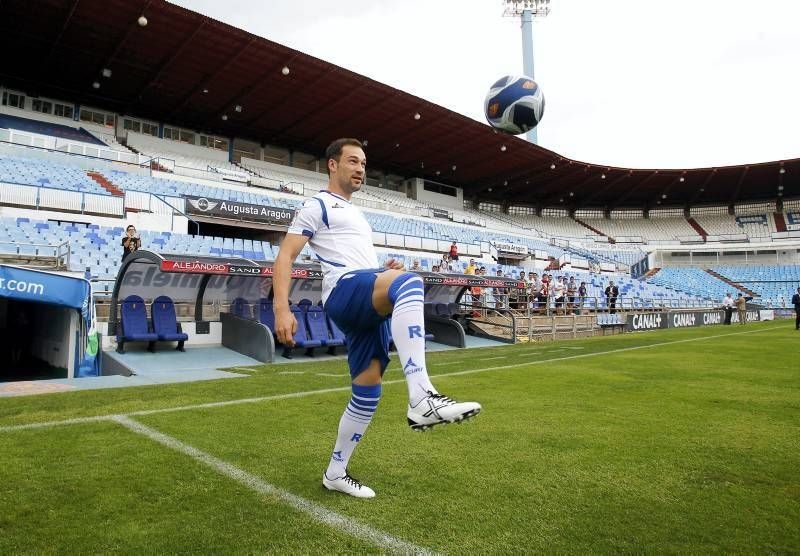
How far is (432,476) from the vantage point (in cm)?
313

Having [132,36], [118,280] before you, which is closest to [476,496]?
[118,280]

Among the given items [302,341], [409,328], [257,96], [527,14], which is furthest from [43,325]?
[527,14]

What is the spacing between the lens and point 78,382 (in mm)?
7926

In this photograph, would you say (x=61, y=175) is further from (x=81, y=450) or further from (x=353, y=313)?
(x=353, y=313)

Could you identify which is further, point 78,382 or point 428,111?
point 428,111

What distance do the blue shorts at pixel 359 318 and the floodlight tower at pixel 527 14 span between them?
56875 millimetres

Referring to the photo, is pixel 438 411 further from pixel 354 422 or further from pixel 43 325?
pixel 43 325

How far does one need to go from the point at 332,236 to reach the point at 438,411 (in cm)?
123

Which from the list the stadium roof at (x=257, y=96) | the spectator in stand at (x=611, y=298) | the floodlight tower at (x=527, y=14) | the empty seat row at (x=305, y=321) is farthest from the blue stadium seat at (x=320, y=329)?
the floodlight tower at (x=527, y=14)

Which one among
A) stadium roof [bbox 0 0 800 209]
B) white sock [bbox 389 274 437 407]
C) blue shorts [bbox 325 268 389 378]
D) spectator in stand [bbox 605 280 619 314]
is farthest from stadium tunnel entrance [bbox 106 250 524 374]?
stadium roof [bbox 0 0 800 209]

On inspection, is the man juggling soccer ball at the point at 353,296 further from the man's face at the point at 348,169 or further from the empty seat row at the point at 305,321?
the empty seat row at the point at 305,321

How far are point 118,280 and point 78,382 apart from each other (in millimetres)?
4061

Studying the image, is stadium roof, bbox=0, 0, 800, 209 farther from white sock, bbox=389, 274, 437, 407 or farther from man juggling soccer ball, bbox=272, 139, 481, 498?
white sock, bbox=389, 274, 437, 407

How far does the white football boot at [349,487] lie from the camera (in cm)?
280
